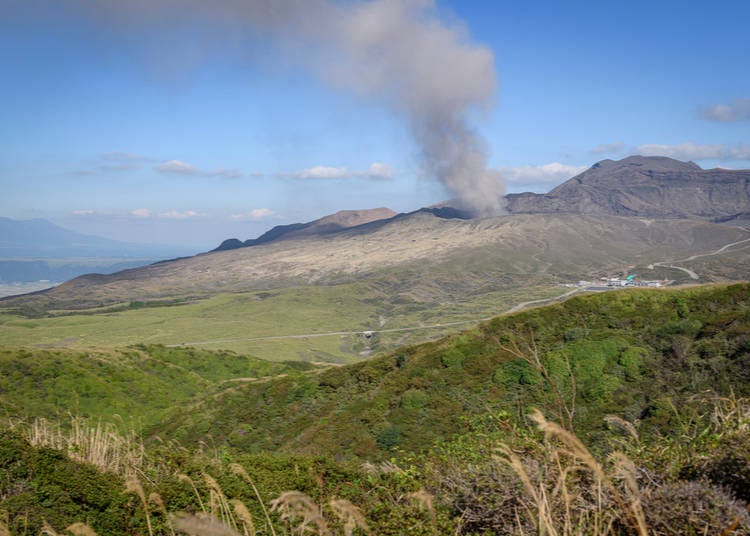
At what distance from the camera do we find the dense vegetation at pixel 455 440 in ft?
18.4

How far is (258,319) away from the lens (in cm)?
19738

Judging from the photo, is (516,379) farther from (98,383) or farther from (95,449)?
(98,383)

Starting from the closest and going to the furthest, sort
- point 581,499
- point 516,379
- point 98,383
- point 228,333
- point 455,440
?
point 581,499
point 455,440
point 516,379
point 98,383
point 228,333

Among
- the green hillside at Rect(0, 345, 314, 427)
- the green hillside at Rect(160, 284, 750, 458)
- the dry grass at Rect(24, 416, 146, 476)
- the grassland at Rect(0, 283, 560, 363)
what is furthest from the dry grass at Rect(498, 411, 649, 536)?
the grassland at Rect(0, 283, 560, 363)

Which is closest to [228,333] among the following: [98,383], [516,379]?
[98,383]

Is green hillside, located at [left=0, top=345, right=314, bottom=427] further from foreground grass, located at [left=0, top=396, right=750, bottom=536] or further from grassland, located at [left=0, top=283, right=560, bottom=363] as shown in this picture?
grassland, located at [left=0, top=283, right=560, bottom=363]

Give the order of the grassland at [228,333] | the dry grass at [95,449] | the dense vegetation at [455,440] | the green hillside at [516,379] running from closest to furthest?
the dense vegetation at [455,440] < the dry grass at [95,449] < the green hillside at [516,379] < the grassland at [228,333]

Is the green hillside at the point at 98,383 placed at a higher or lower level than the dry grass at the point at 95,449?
lower

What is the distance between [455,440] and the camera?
13766 mm

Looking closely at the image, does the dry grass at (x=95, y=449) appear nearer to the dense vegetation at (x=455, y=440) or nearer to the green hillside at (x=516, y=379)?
the dense vegetation at (x=455, y=440)

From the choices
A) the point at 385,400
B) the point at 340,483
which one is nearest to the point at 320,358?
the point at 385,400

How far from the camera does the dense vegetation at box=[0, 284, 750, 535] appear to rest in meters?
5.61

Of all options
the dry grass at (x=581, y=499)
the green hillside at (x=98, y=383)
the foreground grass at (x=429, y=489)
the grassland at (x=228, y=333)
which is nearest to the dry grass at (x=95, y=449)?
the foreground grass at (x=429, y=489)

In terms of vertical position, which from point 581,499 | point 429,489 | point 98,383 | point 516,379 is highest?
point 581,499
